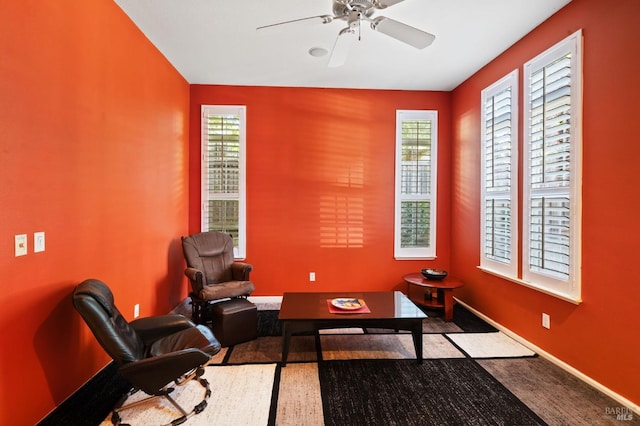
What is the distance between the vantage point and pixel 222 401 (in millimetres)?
2150

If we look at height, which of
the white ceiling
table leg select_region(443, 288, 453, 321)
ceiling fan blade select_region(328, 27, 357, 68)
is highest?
the white ceiling

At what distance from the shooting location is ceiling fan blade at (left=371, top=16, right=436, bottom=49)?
2188 millimetres

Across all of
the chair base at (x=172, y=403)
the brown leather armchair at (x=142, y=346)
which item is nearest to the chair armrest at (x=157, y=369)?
the brown leather armchair at (x=142, y=346)

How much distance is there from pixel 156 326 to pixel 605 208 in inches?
139

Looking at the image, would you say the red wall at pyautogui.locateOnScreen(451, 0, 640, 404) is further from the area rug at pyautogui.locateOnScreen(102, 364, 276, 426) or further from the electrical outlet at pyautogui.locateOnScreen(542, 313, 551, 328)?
the area rug at pyautogui.locateOnScreen(102, 364, 276, 426)

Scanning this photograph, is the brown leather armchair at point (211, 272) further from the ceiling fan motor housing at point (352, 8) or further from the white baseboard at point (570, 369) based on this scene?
the white baseboard at point (570, 369)

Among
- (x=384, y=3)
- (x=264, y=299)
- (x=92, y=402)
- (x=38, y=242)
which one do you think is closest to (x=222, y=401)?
(x=92, y=402)

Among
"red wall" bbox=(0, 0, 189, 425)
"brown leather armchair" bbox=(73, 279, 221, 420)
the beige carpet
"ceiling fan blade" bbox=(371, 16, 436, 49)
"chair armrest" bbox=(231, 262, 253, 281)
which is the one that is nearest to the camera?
"red wall" bbox=(0, 0, 189, 425)

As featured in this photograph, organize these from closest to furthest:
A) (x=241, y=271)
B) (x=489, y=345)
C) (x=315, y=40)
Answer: (x=489, y=345)
(x=315, y=40)
(x=241, y=271)

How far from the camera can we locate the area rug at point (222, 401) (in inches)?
77.2

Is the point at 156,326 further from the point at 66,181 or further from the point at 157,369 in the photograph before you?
the point at 66,181

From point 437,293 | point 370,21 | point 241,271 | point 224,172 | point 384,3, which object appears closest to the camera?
point 384,3

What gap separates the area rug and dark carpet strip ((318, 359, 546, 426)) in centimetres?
45
